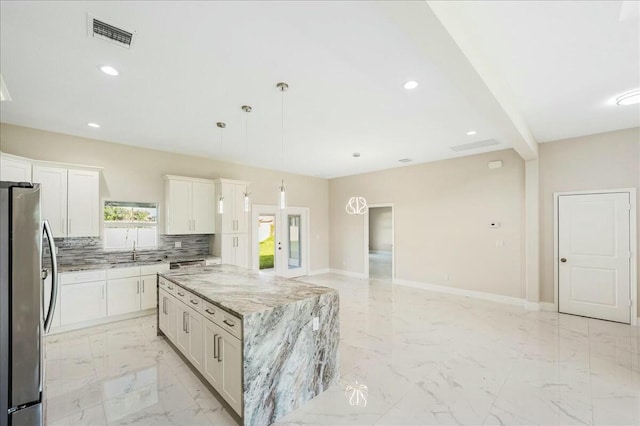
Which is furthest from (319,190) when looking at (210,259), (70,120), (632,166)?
(632,166)

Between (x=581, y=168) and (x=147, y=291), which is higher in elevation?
(x=581, y=168)

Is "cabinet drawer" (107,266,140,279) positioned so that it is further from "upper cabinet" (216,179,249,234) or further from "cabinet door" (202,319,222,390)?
"cabinet door" (202,319,222,390)

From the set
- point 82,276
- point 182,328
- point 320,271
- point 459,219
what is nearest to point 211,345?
point 182,328

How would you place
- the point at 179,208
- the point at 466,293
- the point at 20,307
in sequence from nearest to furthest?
the point at 20,307, the point at 179,208, the point at 466,293

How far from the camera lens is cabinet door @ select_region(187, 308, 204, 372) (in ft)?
8.52

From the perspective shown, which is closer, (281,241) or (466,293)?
(466,293)

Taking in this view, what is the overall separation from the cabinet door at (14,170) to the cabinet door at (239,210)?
3006 millimetres

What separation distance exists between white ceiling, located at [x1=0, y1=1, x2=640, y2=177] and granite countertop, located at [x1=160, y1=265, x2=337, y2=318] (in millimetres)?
2031

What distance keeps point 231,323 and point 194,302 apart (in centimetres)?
82

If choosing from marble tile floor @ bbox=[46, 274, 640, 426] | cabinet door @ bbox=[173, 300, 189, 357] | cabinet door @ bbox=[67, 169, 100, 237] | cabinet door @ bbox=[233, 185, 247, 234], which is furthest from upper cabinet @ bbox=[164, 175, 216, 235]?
cabinet door @ bbox=[173, 300, 189, 357]

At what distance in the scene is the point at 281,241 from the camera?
7.36 metres

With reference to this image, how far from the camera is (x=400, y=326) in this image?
13.6 feet

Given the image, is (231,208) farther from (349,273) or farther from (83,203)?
(349,273)

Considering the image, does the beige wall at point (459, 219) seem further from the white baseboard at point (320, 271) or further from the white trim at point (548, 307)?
the white baseboard at point (320, 271)
